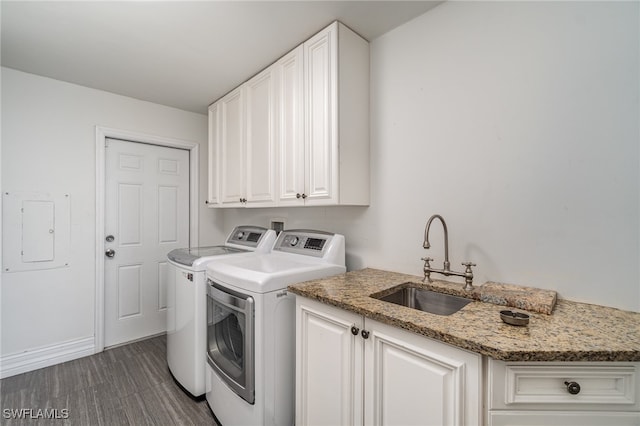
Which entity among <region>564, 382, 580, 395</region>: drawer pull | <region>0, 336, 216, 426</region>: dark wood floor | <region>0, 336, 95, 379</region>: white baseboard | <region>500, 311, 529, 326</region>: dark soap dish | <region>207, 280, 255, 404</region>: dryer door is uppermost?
<region>500, 311, 529, 326</region>: dark soap dish

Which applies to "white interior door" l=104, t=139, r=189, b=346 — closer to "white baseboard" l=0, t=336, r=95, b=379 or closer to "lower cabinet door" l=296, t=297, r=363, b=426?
"white baseboard" l=0, t=336, r=95, b=379

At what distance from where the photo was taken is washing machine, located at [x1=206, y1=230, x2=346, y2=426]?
4.69 feet

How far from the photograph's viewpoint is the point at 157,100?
2805mm

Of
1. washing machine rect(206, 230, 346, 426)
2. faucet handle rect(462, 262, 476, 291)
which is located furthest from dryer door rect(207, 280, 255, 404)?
faucet handle rect(462, 262, 476, 291)

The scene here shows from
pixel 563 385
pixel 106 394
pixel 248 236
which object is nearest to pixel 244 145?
pixel 248 236

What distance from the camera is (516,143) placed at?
1313 millimetres

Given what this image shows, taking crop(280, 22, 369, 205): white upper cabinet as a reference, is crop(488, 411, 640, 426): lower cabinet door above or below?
below

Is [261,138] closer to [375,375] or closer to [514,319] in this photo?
[375,375]

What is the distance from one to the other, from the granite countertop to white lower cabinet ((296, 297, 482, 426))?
5 centimetres

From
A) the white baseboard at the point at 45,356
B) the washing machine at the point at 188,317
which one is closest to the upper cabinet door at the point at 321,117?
the washing machine at the point at 188,317

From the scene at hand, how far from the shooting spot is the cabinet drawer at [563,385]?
2.62 feet

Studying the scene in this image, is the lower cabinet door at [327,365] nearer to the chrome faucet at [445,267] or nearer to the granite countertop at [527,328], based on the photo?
the granite countertop at [527,328]

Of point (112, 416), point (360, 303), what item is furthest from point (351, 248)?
point (112, 416)

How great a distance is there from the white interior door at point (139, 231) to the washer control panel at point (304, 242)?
1.56 m
